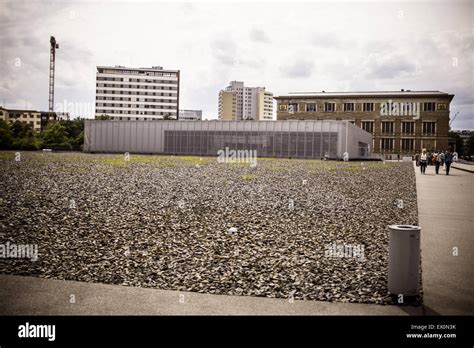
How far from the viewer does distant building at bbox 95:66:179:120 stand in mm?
190750

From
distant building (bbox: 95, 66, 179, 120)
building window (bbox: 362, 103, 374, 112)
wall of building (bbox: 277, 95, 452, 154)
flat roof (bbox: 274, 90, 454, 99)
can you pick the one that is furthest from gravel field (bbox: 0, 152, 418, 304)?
distant building (bbox: 95, 66, 179, 120)

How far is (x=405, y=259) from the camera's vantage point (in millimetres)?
5832

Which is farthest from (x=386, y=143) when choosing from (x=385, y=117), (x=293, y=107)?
(x=293, y=107)

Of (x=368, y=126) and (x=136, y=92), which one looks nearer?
(x=368, y=126)

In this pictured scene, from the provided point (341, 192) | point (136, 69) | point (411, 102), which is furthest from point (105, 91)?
point (341, 192)

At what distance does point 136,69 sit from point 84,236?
641 feet

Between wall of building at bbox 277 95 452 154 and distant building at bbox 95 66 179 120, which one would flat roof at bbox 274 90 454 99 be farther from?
distant building at bbox 95 66 179 120

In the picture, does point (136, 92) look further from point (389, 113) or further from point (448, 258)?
point (448, 258)

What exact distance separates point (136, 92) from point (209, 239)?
635ft

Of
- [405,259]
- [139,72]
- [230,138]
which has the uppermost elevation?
[139,72]

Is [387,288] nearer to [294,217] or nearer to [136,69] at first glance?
[294,217]
